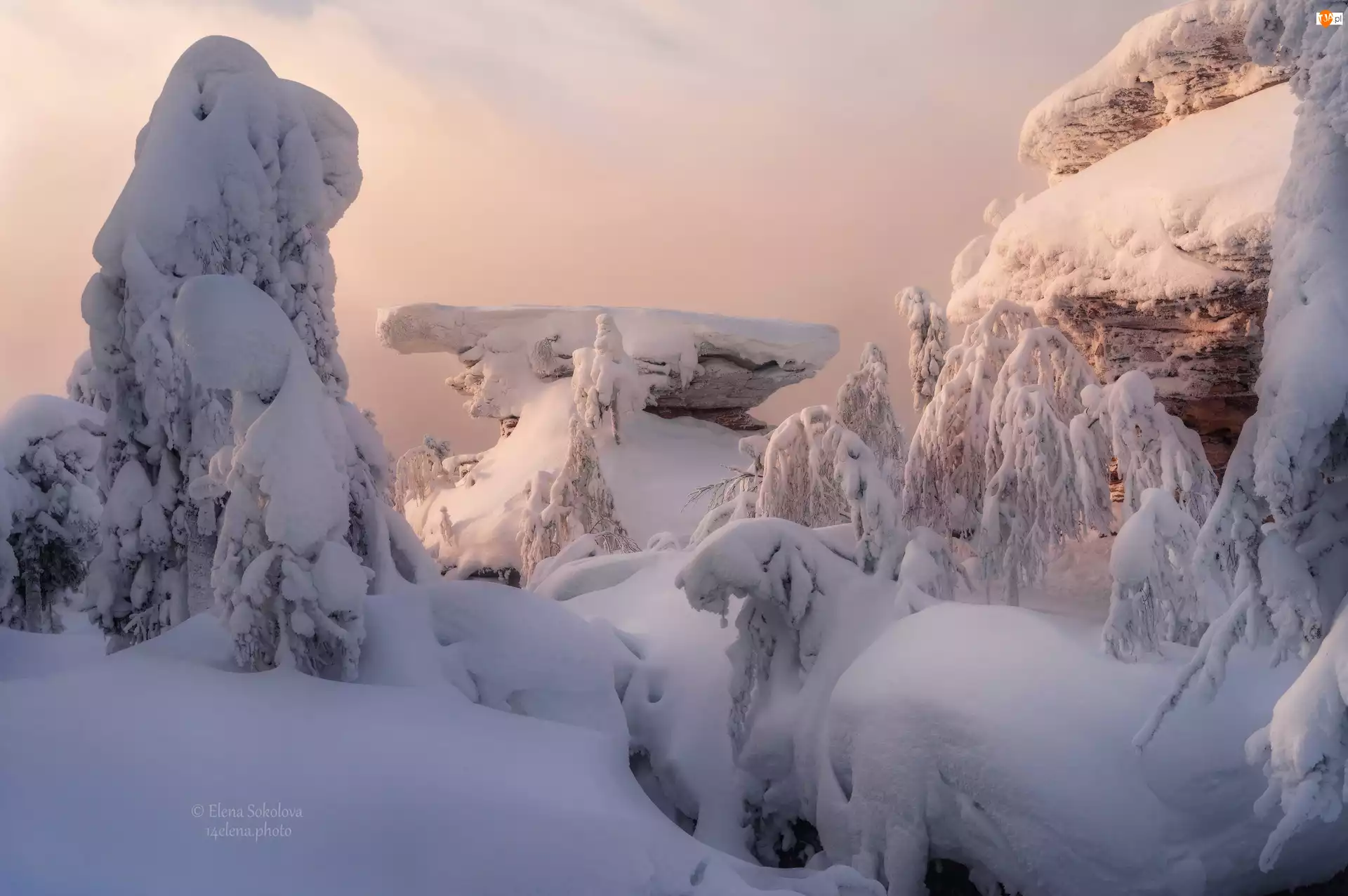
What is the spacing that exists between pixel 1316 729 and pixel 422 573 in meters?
5.68

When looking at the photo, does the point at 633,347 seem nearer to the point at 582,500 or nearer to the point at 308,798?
the point at 582,500

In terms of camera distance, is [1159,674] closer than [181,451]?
Yes

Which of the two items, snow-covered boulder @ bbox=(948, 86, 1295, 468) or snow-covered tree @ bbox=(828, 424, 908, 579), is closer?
snow-covered tree @ bbox=(828, 424, 908, 579)

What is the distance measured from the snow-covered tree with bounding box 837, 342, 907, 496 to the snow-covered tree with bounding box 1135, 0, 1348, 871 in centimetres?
868

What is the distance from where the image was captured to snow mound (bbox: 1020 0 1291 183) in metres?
9.52

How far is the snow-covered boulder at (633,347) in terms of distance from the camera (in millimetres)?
23719

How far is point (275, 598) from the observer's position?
16.3 feet

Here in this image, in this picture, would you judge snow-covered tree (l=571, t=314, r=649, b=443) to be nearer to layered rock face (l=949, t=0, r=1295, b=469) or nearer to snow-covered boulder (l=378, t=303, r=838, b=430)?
snow-covered boulder (l=378, t=303, r=838, b=430)

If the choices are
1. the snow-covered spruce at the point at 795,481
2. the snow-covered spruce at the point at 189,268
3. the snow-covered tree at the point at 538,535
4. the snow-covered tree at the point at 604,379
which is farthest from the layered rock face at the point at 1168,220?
the snow-covered tree at the point at 604,379

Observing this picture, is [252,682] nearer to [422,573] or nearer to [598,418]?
[422,573]

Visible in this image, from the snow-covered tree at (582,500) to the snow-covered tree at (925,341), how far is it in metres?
6.46

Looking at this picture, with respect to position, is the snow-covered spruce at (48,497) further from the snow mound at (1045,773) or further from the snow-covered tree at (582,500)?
the snow mound at (1045,773)

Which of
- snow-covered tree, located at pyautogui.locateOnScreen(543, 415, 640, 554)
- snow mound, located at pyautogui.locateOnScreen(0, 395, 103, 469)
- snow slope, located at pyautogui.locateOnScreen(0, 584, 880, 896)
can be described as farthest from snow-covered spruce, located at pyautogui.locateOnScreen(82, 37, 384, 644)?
snow-covered tree, located at pyautogui.locateOnScreen(543, 415, 640, 554)

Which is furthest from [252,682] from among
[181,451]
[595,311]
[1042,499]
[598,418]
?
[595,311]
